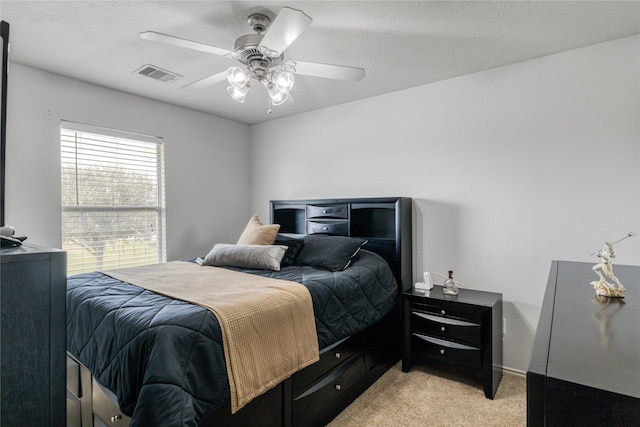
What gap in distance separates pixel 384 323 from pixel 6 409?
Result: 235 cm

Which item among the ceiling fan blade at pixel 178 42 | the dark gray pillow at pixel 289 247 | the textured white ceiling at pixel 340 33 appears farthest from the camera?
the dark gray pillow at pixel 289 247

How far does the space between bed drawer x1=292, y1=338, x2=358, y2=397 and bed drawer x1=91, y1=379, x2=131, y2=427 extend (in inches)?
32.8

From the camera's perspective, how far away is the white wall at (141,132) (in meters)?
2.58

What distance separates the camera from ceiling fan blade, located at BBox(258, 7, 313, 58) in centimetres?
146

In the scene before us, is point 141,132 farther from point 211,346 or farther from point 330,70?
point 211,346

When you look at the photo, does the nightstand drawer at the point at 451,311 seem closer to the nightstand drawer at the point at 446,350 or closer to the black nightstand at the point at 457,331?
the black nightstand at the point at 457,331

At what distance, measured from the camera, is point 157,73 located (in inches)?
108

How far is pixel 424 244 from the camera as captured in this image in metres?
3.08

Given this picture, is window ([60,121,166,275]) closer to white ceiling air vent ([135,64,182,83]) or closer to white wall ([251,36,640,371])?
white ceiling air vent ([135,64,182,83])

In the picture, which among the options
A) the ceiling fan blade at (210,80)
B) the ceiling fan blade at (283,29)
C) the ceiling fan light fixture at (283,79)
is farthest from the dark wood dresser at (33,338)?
the ceiling fan blade at (210,80)

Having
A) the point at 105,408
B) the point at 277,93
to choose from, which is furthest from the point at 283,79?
the point at 105,408

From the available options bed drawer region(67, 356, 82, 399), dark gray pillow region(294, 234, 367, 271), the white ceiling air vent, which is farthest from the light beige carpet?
the white ceiling air vent

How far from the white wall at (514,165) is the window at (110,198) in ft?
6.93

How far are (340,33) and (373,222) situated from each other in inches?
71.0
